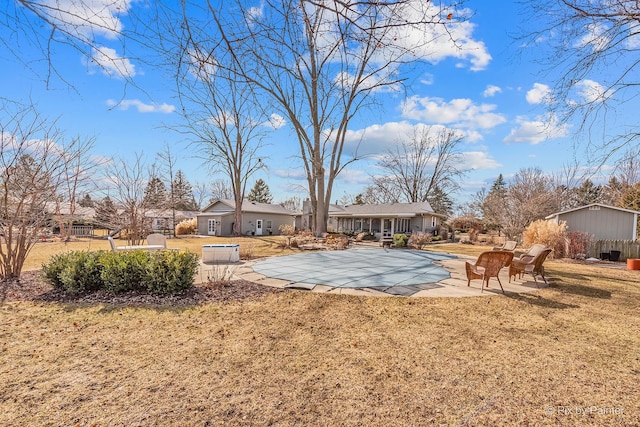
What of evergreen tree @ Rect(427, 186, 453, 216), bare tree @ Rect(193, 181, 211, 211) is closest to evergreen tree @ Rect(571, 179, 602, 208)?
evergreen tree @ Rect(427, 186, 453, 216)

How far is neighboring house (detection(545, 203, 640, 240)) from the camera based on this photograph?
48.2 feet

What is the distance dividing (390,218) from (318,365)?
26.3 metres

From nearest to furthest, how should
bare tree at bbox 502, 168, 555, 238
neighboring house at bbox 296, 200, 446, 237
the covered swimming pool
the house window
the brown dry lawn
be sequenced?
the brown dry lawn, the covered swimming pool, bare tree at bbox 502, 168, 555, 238, neighboring house at bbox 296, 200, 446, 237, the house window

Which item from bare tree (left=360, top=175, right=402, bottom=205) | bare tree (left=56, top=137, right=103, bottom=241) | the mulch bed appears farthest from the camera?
bare tree (left=360, top=175, right=402, bottom=205)

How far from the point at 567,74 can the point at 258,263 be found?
29.1ft

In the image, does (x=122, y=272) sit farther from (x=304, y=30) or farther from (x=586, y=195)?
(x=586, y=195)

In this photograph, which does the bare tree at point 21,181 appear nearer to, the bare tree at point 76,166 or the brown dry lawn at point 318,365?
the bare tree at point 76,166

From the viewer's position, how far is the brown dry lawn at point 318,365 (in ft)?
7.78

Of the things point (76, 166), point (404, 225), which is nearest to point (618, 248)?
point (404, 225)

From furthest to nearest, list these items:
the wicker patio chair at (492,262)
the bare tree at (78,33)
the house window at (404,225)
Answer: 1. the house window at (404,225)
2. the wicker patio chair at (492,262)
3. the bare tree at (78,33)

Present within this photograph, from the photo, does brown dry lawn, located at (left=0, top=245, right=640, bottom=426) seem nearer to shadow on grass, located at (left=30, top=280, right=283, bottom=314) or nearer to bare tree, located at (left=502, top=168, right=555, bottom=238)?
shadow on grass, located at (left=30, top=280, right=283, bottom=314)

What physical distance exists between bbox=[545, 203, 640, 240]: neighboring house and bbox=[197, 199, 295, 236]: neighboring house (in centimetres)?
2555

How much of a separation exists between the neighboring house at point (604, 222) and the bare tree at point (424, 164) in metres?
21.0

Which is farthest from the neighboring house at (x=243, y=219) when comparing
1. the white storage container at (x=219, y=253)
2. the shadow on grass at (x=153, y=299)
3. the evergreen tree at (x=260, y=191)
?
the shadow on grass at (x=153, y=299)
